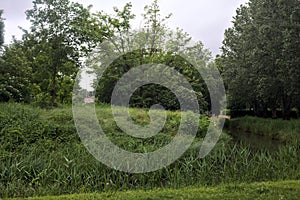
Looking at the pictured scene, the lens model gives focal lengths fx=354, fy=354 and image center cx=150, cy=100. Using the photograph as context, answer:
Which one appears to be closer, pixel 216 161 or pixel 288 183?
pixel 288 183

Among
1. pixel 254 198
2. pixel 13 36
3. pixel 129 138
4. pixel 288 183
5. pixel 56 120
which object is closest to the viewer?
pixel 254 198

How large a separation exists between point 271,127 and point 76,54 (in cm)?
1190

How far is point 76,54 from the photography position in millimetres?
14961

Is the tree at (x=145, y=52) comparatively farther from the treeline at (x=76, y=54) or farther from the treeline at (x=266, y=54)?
the treeline at (x=266, y=54)

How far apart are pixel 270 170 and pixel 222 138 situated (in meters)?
3.93

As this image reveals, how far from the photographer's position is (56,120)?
33.8 ft

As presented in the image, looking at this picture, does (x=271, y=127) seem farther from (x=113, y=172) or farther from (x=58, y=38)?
(x=113, y=172)

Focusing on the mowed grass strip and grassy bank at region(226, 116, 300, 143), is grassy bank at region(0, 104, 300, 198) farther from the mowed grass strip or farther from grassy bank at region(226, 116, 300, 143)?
grassy bank at region(226, 116, 300, 143)

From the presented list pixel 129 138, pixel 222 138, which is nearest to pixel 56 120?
pixel 129 138

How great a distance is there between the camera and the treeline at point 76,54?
46.6 ft

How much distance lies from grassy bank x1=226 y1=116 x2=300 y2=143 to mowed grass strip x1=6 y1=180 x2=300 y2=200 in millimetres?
9197

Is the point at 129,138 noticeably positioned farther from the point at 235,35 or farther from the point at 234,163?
the point at 235,35

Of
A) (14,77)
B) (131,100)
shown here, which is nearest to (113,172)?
(14,77)

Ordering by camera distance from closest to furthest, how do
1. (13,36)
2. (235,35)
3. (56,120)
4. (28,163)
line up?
(28,163), (56,120), (13,36), (235,35)
